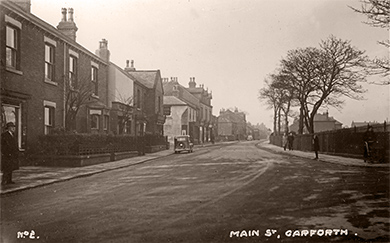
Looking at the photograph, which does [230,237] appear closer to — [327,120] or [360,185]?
[360,185]

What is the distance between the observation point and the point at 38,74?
57.9ft

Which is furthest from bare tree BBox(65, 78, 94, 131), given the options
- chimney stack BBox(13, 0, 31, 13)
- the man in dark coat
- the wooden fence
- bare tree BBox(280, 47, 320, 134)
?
bare tree BBox(280, 47, 320, 134)

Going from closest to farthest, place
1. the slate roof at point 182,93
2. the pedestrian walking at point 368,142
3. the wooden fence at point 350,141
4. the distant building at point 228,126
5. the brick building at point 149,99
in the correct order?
the pedestrian walking at point 368,142 → the wooden fence at point 350,141 → the brick building at point 149,99 → the slate roof at point 182,93 → the distant building at point 228,126

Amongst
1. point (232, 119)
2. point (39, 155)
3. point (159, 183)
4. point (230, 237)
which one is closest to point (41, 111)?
point (39, 155)

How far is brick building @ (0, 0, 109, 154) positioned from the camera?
15284 mm

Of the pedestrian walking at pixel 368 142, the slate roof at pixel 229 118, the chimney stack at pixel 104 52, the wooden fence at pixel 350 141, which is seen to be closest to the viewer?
the pedestrian walking at pixel 368 142

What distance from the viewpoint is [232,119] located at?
116 m

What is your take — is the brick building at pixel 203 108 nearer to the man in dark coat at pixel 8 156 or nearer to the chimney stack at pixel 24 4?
the chimney stack at pixel 24 4

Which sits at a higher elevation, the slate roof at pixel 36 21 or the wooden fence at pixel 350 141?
the slate roof at pixel 36 21

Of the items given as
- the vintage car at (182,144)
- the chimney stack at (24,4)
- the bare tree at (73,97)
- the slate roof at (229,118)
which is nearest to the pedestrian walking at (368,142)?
the bare tree at (73,97)

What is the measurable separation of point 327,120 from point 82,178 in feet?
277

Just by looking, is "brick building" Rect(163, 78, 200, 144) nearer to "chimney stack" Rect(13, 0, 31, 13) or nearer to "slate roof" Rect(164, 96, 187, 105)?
"slate roof" Rect(164, 96, 187, 105)

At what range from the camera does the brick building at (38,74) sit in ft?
50.1

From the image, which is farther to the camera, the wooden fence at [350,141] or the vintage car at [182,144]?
the vintage car at [182,144]
